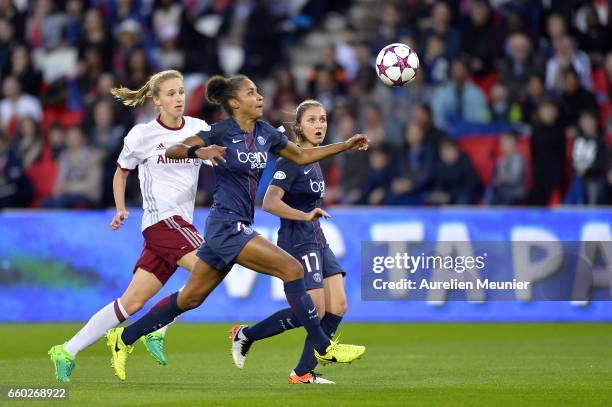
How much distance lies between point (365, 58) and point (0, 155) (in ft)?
18.2

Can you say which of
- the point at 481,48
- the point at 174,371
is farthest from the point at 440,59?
the point at 174,371

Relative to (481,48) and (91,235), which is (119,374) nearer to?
(91,235)

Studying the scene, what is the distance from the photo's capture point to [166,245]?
33.6 ft

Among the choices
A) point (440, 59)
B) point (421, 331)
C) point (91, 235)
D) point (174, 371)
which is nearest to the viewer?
point (174, 371)

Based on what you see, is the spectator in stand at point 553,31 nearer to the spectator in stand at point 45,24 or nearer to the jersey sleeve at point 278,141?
the spectator in stand at point 45,24

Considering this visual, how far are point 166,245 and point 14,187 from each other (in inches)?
362

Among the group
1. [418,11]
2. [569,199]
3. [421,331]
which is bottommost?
[421,331]

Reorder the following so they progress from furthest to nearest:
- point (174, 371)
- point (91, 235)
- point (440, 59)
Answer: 1. point (440, 59)
2. point (91, 235)
3. point (174, 371)

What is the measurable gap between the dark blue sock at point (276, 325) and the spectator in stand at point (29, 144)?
9.94 meters

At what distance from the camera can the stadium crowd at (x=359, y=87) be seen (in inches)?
679

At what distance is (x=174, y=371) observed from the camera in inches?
417

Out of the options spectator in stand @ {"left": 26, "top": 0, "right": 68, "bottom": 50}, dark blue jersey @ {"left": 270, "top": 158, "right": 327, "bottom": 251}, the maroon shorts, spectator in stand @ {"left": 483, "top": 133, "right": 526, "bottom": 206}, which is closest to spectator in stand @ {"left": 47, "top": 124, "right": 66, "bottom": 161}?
spectator in stand @ {"left": 26, "top": 0, "right": 68, "bottom": 50}

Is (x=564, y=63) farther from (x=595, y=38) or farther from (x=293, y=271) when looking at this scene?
(x=293, y=271)

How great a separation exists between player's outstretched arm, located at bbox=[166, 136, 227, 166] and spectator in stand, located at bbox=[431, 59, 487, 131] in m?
9.30
